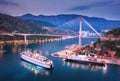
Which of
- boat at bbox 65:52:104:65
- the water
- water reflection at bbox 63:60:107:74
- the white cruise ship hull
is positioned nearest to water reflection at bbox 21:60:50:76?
the water

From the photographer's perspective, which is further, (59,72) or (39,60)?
(39,60)

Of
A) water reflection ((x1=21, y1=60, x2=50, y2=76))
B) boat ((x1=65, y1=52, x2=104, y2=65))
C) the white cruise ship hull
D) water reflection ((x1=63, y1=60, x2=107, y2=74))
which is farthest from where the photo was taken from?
boat ((x1=65, y1=52, x2=104, y2=65))

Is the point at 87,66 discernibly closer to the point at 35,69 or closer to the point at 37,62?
the point at 37,62

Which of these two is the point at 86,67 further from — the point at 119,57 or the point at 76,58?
the point at 119,57

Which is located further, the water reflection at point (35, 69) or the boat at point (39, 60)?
the boat at point (39, 60)

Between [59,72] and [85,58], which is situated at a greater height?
[85,58]

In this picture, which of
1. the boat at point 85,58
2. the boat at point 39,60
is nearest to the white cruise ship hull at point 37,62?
the boat at point 39,60

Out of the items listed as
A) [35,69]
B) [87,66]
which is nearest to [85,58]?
[87,66]

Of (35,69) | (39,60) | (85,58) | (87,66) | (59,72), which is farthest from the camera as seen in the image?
(85,58)

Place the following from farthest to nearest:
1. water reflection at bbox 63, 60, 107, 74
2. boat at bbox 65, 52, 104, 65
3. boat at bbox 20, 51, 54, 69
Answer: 1. boat at bbox 65, 52, 104, 65
2. water reflection at bbox 63, 60, 107, 74
3. boat at bbox 20, 51, 54, 69

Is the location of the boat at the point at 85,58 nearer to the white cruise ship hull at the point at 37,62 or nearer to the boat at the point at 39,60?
the boat at the point at 39,60

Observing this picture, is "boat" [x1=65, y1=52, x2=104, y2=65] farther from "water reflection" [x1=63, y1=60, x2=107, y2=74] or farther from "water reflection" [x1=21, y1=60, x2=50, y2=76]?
"water reflection" [x1=21, y1=60, x2=50, y2=76]
